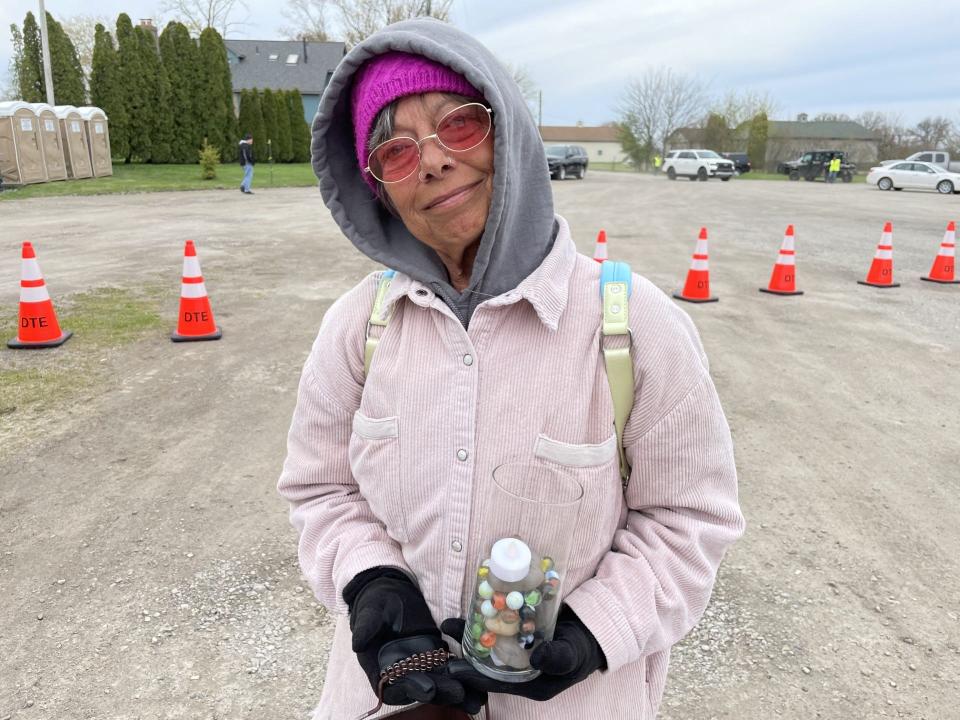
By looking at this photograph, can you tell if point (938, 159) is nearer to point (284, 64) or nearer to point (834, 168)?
point (834, 168)

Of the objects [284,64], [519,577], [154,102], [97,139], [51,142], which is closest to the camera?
[519,577]

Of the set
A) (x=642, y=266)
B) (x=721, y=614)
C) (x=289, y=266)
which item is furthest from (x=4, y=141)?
(x=721, y=614)

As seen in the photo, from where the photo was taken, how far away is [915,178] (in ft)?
103

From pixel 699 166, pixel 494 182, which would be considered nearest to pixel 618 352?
pixel 494 182

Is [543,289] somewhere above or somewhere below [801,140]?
below

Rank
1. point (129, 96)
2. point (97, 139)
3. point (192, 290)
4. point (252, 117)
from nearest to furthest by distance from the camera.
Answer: point (192, 290), point (97, 139), point (129, 96), point (252, 117)

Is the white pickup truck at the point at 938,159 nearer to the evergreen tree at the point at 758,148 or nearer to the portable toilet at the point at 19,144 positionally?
the evergreen tree at the point at 758,148

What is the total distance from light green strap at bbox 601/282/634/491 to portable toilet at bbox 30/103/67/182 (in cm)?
2358

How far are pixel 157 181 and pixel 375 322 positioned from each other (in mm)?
25864

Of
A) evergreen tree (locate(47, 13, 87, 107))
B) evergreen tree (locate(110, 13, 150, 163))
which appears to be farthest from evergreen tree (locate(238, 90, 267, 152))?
evergreen tree (locate(47, 13, 87, 107))

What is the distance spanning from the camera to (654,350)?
1.28m

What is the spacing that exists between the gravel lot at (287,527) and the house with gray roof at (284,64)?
47419 mm

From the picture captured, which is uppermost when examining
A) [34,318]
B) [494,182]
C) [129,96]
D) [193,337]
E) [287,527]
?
[129,96]

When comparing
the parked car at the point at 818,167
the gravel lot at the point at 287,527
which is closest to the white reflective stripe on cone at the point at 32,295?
the gravel lot at the point at 287,527
